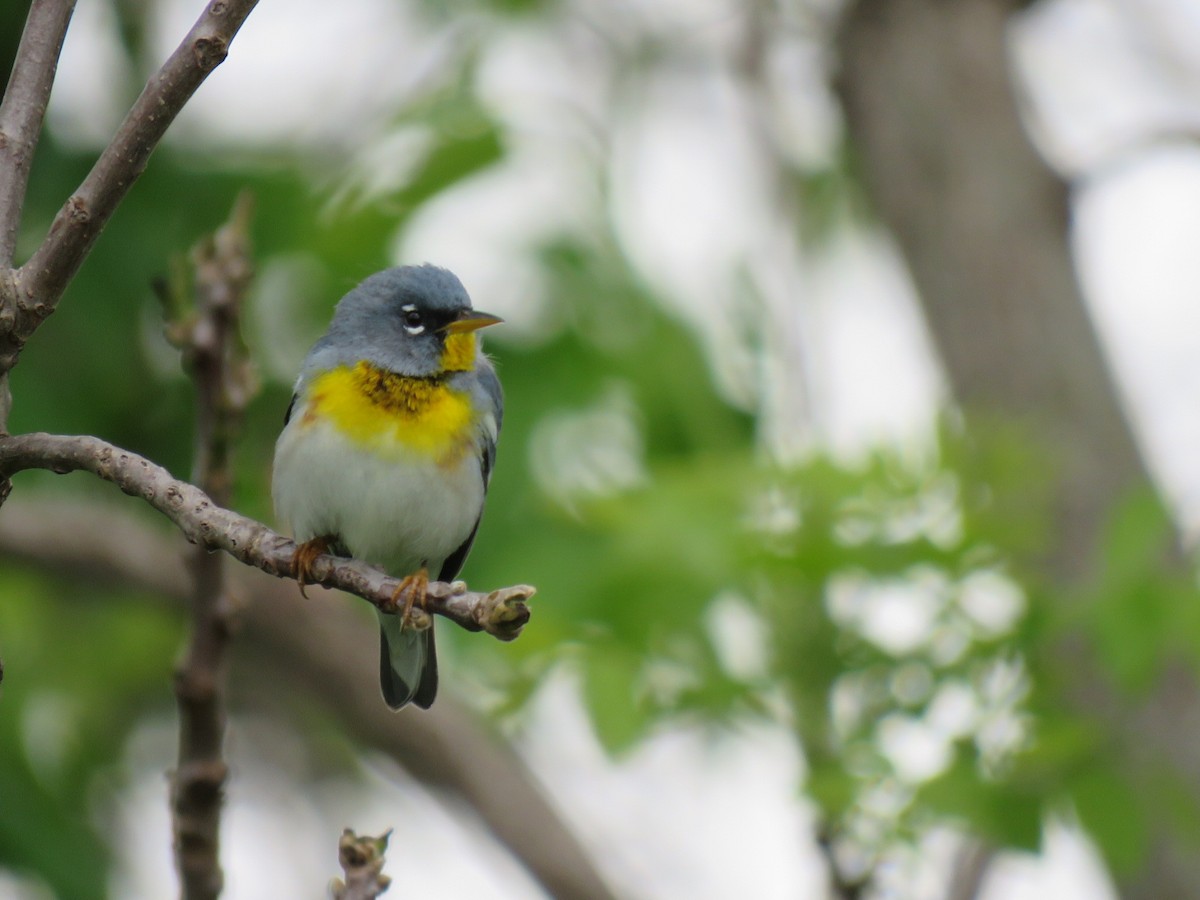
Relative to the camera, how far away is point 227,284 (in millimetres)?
3363

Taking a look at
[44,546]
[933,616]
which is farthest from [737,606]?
[44,546]

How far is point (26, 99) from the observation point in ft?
7.88

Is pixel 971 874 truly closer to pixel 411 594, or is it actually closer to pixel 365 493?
pixel 365 493

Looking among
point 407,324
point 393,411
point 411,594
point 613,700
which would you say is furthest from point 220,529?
point 407,324

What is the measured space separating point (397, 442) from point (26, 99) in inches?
81.9

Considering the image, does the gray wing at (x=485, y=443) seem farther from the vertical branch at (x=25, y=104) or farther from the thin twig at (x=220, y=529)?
the vertical branch at (x=25, y=104)

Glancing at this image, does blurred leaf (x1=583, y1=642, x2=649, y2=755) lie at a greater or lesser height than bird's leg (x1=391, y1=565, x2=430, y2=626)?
greater

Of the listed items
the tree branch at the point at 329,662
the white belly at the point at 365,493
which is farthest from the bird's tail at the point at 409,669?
the tree branch at the point at 329,662

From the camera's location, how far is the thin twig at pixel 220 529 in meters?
2.25

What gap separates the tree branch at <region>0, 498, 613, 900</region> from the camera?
5258mm

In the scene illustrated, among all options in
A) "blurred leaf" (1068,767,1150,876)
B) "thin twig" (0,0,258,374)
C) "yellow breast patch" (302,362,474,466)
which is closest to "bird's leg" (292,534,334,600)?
"yellow breast patch" (302,362,474,466)

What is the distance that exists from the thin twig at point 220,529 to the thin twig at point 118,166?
0.53 feet

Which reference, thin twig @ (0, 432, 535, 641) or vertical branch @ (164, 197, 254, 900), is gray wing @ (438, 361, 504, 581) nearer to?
vertical branch @ (164, 197, 254, 900)

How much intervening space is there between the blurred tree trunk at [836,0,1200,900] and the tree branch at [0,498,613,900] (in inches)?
84.2
